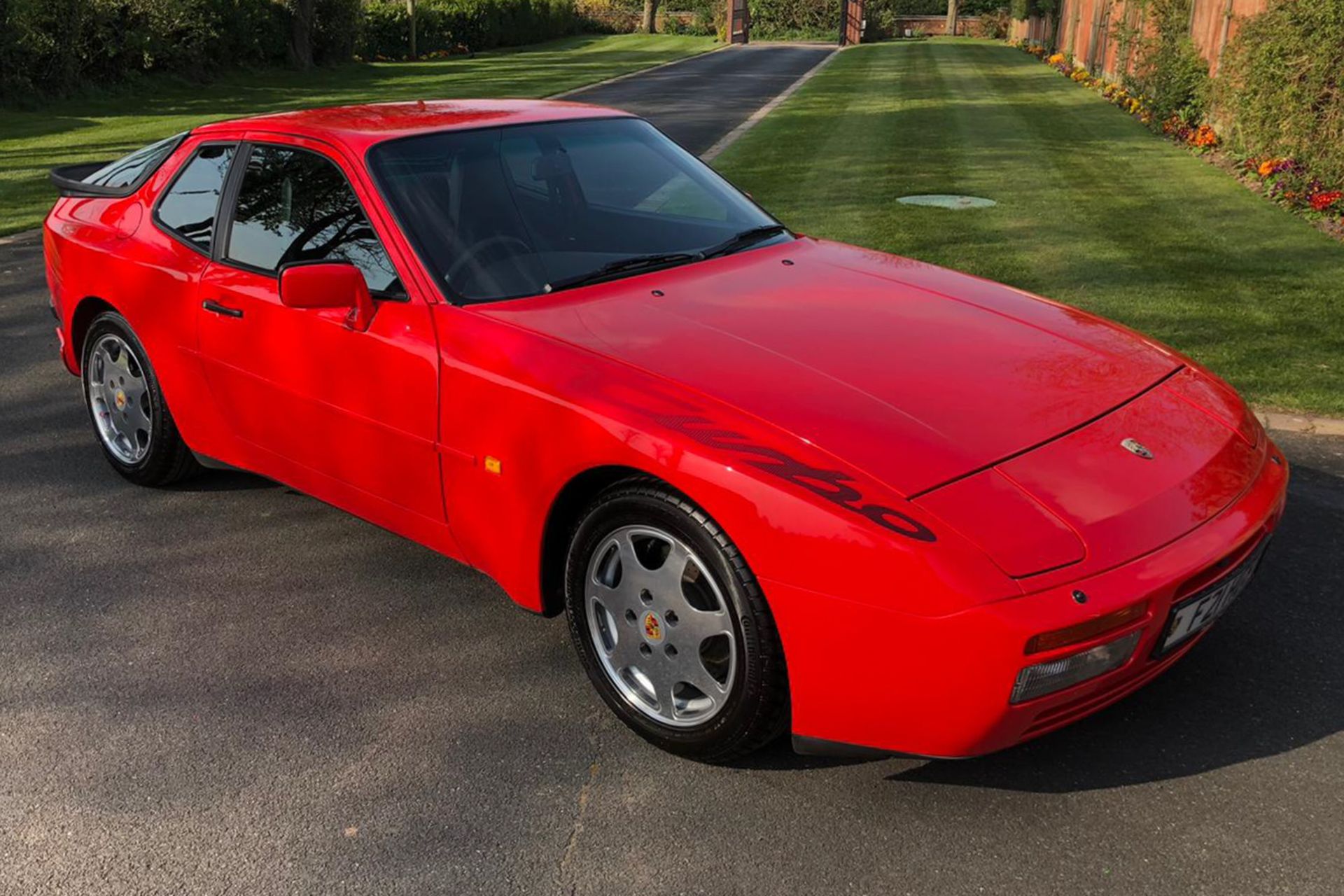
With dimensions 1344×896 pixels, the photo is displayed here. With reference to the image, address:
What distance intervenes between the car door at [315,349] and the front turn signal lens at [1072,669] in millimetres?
1842

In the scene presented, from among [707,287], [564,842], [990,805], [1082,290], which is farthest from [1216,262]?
[564,842]

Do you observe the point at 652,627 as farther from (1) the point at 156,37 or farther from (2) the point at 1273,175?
(1) the point at 156,37

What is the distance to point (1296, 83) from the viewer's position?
1133 cm

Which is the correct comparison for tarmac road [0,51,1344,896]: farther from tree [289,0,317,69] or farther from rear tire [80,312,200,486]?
tree [289,0,317,69]

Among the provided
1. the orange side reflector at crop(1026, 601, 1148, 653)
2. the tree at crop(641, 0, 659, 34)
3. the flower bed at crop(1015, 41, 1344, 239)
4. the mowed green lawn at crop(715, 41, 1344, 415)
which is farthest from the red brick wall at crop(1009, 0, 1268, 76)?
the tree at crop(641, 0, 659, 34)

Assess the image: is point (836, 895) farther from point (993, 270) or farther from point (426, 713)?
point (993, 270)

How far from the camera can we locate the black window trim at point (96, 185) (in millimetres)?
4883

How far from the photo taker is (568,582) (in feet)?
10.9

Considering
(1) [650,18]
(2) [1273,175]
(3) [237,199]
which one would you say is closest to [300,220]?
(3) [237,199]

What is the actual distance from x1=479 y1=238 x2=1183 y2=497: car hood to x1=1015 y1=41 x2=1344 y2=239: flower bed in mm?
7582

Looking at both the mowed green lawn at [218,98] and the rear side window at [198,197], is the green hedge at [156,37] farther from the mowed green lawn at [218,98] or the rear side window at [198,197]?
the rear side window at [198,197]

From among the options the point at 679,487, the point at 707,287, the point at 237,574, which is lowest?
the point at 237,574

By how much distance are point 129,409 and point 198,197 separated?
3.30 feet

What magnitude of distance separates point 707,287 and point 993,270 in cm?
557
